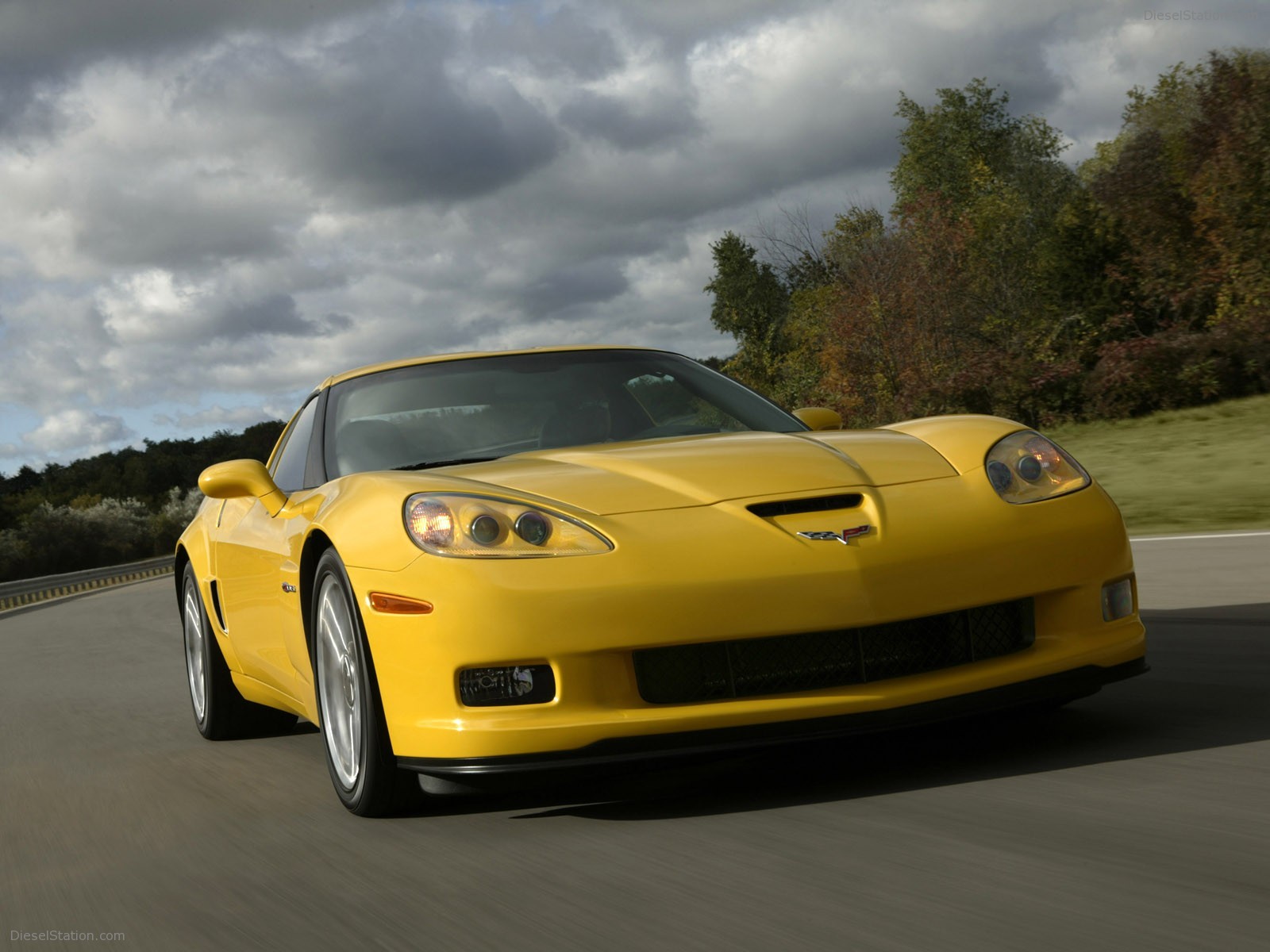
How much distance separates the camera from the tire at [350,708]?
151 inches

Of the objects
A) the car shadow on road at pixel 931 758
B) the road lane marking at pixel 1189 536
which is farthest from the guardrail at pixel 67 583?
the car shadow on road at pixel 931 758

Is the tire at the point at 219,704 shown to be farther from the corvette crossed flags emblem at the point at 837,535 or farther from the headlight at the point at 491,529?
the corvette crossed flags emblem at the point at 837,535

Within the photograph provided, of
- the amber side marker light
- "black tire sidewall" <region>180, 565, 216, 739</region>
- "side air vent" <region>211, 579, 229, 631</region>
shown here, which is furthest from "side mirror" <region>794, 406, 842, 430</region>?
"black tire sidewall" <region>180, 565, 216, 739</region>

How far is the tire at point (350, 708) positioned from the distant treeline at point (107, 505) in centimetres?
1727

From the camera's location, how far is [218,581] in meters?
5.71

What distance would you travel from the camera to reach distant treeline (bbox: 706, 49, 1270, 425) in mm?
24609

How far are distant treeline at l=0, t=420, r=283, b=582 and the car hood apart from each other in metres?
17.5

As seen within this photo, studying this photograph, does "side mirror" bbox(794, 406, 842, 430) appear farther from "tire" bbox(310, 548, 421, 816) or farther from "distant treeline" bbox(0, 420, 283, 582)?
"distant treeline" bbox(0, 420, 283, 582)

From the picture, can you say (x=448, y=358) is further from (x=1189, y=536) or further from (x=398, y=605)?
(x=1189, y=536)

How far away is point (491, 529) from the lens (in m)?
3.71

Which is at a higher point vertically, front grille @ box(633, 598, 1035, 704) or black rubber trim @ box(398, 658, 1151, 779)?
front grille @ box(633, 598, 1035, 704)

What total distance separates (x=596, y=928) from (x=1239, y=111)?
1235 inches

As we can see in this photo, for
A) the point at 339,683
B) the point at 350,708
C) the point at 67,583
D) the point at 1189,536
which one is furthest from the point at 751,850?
the point at 67,583

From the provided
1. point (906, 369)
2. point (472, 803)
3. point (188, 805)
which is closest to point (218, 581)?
point (188, 805)
